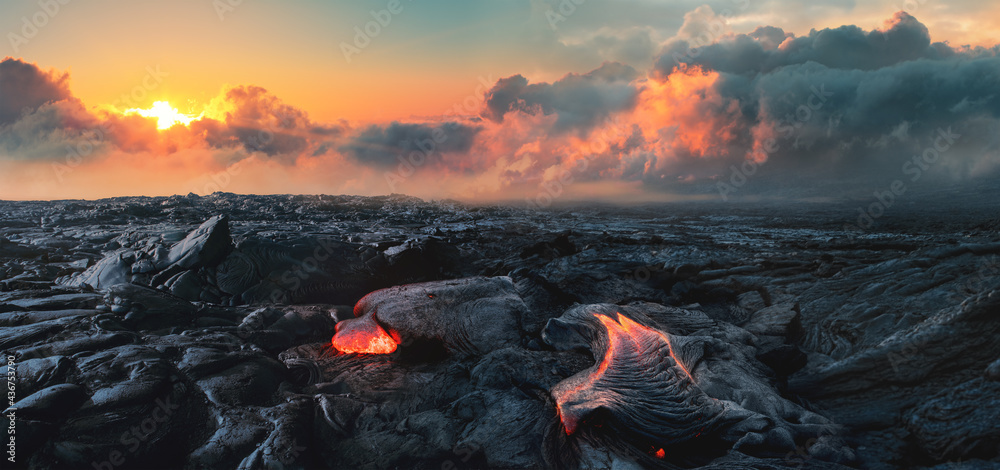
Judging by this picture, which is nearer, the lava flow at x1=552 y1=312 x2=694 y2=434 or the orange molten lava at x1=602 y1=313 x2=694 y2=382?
the lava flow at x1=552 y1=312 x2=694 y2=434

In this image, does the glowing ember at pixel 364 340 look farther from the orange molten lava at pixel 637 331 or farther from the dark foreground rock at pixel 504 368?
the orange molten lava at pixel 637 331

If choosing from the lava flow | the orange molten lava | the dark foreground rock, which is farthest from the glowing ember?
the orange molten lava

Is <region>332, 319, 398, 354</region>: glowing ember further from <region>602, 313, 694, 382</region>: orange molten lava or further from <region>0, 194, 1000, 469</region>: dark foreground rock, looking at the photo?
<region>602, 313, 694, 382</region>: orange molten lava

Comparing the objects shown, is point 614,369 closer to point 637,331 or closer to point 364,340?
point 637,331

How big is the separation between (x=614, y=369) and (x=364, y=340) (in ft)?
12.3

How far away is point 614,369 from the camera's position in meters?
4.96

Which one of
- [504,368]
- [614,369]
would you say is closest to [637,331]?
[614,369]

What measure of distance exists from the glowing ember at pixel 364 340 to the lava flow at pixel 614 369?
290cm

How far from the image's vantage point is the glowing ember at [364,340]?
6.30 meters

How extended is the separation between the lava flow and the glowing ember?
2.90m

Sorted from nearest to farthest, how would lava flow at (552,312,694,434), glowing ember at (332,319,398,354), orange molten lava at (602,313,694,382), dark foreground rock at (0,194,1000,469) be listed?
dark foreground rock at (0,194,1000,469) → lava flow at (552,312,694,434) → orange molten lava at (602,313,694,382) → glowing ember at (332,319,398,354)

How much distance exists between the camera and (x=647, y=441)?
3916 millimetres

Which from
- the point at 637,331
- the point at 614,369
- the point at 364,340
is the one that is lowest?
the point at 364,340

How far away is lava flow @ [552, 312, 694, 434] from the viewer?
13.8ft
